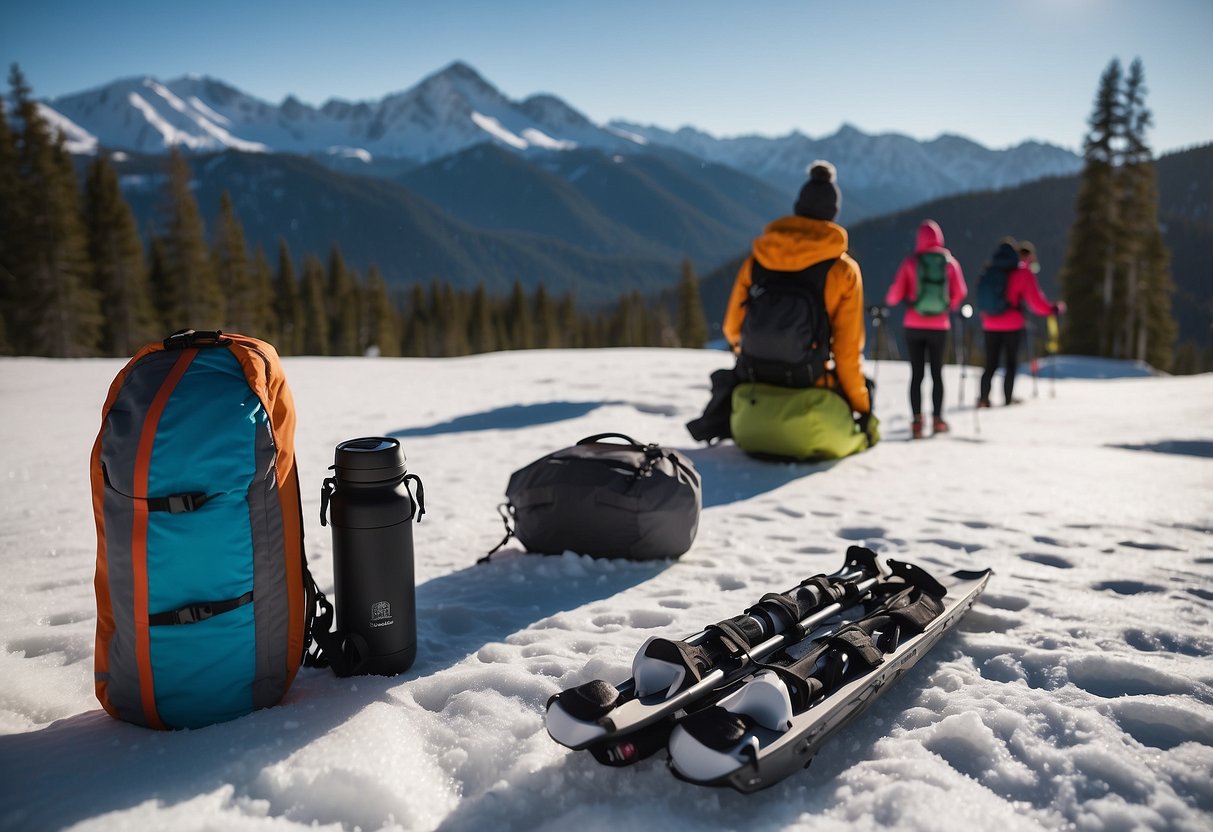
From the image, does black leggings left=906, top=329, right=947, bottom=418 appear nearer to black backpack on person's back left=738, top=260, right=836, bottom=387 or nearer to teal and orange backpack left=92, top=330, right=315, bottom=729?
black backpack on person's back left=738, top=260, right=836, bottom=387

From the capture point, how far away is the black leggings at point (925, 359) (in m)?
8.55

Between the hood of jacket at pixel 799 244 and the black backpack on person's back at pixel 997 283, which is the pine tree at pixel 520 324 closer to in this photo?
the black backpack on person's back at pixel 997 283

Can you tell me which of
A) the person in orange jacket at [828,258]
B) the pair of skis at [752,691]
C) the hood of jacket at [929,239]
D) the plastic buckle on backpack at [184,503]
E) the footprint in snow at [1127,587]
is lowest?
the footprint in snow at [1127,587]

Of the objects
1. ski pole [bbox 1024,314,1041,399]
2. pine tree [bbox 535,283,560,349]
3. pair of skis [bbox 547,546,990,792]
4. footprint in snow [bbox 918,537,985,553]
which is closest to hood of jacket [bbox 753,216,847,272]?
footprint in snow [bbox 918,537,985,553]

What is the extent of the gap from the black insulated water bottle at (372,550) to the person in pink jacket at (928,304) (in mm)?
7170

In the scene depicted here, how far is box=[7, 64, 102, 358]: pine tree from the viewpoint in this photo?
3020cm

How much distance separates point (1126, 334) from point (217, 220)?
47772mm

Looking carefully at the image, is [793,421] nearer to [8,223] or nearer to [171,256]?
[8,223]

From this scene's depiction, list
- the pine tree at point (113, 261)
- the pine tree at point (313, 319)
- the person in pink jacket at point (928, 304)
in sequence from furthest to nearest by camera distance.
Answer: the pine tree at point (313, 319) → the pine tree at point (113, 261) → the person in pink jacket at point (928, 304)

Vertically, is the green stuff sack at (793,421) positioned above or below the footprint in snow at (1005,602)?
above

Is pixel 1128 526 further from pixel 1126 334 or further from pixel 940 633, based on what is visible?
pixel 1126 334

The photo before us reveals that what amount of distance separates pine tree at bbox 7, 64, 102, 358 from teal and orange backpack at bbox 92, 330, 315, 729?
3524 centimetres

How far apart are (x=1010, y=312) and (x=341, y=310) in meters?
60.1

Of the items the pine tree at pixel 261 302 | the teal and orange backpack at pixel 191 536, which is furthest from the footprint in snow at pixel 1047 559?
the pine tree at pixel 261 302
